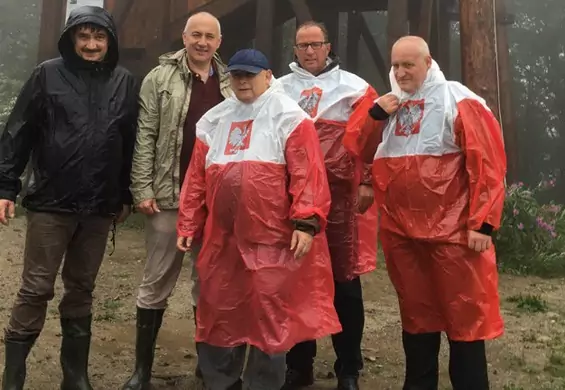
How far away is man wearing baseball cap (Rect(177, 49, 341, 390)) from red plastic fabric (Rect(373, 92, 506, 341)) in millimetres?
385

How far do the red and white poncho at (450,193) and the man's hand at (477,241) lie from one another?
44 mm

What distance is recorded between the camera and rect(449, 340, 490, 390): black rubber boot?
2.79 meters

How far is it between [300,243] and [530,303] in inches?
148

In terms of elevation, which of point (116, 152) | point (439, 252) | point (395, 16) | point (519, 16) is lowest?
point (439, 252)

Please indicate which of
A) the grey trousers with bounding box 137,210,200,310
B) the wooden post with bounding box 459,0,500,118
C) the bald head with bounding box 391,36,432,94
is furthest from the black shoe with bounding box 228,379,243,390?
the wooden post with bounding box 459,0,500,118

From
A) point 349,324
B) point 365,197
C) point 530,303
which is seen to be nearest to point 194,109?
point 365,197

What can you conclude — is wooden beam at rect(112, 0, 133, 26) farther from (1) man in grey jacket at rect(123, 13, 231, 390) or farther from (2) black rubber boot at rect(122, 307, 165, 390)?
(2) black rubber boot at rect(122, 307, 165, 390)

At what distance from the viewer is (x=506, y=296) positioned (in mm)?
6039

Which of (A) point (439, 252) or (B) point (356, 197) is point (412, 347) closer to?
(A) point (439, 252)

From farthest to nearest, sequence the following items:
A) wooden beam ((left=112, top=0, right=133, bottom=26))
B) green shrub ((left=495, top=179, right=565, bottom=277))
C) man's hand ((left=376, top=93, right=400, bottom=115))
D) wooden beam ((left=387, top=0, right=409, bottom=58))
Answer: wooden beam ((left=112, top=0, right=133, bottom=26))
green shrub ((left=495, top=179, right=565, bottom=277))
wooden beam ((left=387, top=0, right=409, bottom=58))
man's hand ((left=376, top=93, right=400, bottom=115))

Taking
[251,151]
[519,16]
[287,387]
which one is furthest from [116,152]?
[519,16]

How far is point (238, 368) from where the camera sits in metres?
2.83

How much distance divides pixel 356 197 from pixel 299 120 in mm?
767

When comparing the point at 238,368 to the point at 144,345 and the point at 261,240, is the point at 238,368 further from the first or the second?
the point at 144,345
